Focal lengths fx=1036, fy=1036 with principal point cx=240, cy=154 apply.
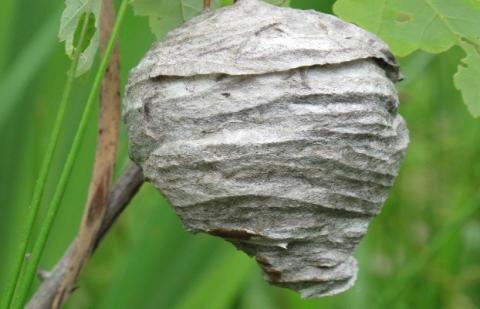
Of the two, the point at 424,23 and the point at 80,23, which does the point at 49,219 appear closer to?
the point at 80,23

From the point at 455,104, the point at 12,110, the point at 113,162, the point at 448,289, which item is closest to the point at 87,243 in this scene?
the point at 113,162

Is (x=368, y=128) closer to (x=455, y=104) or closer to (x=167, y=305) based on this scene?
(x=167, y=305)

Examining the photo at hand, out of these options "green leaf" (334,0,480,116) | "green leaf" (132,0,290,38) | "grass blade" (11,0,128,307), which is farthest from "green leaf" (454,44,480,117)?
"grass blade" (11,0,128,307)

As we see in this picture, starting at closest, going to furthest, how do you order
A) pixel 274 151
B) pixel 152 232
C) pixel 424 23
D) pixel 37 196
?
pixel 37 196
pixel 274 151
pixel 424 23
pixel 152 232

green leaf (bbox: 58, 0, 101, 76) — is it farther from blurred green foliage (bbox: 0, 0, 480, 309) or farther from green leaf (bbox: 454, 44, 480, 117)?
blurred green foliage (bbox: 0, 0, 480, 309)

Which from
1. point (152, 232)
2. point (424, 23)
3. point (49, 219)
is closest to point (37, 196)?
point (49, 219)

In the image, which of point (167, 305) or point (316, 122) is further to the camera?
point (167, 305)
